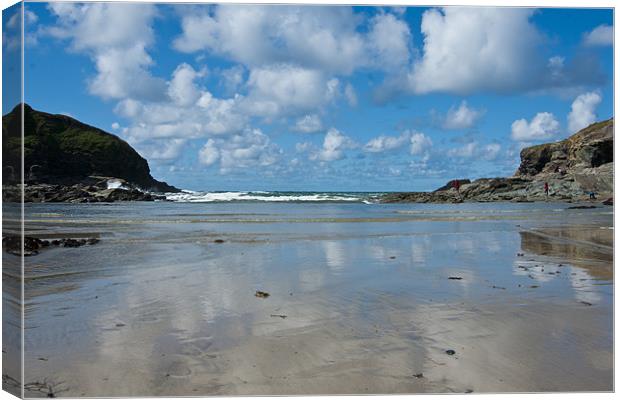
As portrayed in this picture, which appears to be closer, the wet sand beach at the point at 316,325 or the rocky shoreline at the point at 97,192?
the wet sand beach at the point at 316,325

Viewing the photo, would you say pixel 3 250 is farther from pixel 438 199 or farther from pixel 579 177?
pixel 438 199

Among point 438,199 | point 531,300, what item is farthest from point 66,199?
point 531,300

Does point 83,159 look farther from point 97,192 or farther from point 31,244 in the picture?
point 31,244

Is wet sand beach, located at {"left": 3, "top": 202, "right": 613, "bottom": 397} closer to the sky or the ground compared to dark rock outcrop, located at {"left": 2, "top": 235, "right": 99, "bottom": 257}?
closer to the ground

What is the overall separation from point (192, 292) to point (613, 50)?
4.79 m

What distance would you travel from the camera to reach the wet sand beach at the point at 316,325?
3.37 meters

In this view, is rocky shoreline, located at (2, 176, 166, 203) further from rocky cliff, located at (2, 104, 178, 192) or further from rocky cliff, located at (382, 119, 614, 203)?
rocky cliff, located at (382, 119, 614, 203)

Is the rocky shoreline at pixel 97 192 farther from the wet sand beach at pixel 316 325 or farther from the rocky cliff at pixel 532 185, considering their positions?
the wet sand beach at pixel 316 325

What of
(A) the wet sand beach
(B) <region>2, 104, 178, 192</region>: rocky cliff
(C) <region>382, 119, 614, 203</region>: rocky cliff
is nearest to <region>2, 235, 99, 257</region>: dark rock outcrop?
(A) the wet sand beach

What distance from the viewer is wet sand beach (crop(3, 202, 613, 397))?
3.37 meters

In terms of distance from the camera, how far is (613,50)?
403cm

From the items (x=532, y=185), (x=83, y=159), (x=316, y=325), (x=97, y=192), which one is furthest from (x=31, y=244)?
(x=532, y=185)

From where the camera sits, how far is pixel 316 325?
4469 mm

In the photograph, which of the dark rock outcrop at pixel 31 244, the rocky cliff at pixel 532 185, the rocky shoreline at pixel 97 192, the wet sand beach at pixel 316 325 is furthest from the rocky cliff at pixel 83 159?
the rocky cliff at pixel 532 185
